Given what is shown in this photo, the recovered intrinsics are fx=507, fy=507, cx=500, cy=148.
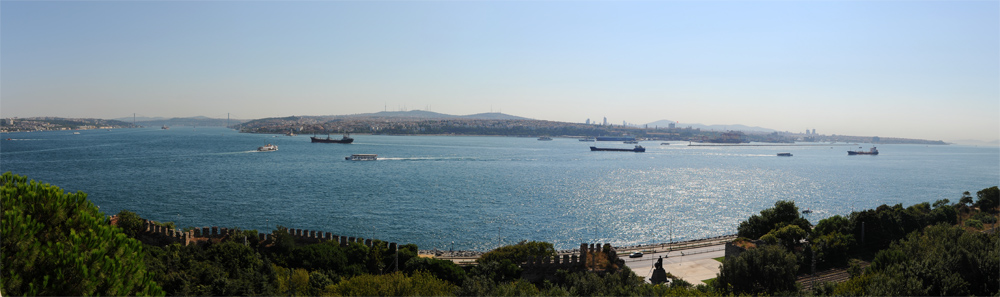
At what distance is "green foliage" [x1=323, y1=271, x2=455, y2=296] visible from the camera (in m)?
15.8

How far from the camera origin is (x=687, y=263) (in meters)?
27.3

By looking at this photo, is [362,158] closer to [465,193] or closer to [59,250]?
[465,193]

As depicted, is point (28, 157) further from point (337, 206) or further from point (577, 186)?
point (577, 186)

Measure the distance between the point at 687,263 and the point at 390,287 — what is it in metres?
17.8

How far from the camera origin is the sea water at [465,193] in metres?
38.3

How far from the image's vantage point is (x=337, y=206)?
146 feet

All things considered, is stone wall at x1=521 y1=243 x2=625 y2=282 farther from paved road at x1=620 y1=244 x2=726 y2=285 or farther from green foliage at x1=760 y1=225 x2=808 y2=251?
green foliage at x1=760 y1=225 x2=808 y2=251

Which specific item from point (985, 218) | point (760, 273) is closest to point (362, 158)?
point (760, 273)

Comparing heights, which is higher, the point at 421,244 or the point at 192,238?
the point at 192,238

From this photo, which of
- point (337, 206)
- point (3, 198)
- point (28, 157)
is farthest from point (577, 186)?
point (28, 157)

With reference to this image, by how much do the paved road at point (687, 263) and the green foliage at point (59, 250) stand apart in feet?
64.4

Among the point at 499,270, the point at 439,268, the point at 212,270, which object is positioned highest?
the point at 212,270

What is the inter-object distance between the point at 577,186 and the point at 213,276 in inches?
1978

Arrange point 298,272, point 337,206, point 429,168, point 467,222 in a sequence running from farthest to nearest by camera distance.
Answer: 1. point 429,168
2. point 337,206
3. point 467,222
4. point 298,272
